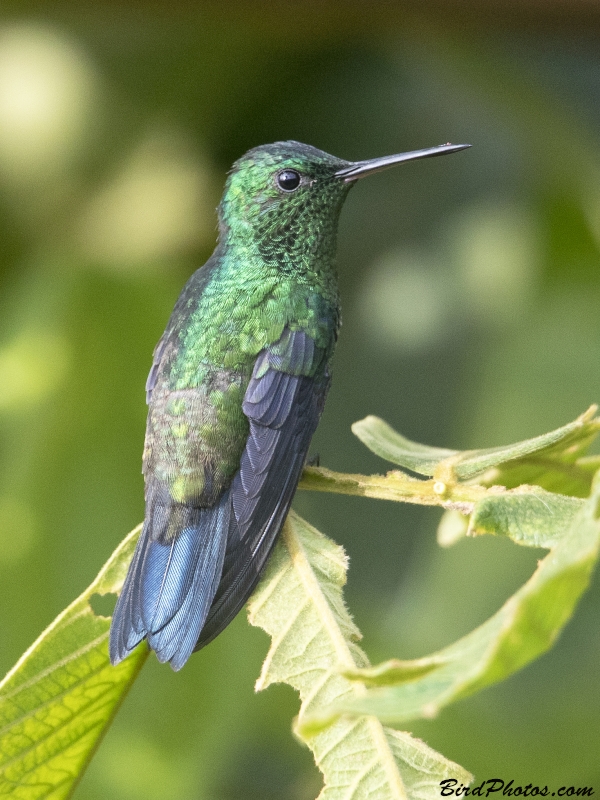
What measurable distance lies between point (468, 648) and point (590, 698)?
200cm

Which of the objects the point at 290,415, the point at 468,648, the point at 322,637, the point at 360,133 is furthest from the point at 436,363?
the point at 468,648

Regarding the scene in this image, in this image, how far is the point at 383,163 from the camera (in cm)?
252

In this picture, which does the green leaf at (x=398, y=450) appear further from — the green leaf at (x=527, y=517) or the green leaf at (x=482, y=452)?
the green leaf at (x=527, y=517)

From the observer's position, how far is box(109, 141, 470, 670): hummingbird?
1957 millimetres

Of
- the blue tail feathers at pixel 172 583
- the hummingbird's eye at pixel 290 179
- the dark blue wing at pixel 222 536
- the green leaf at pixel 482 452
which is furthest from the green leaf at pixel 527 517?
the hummingbird's eye at pixel 290 179

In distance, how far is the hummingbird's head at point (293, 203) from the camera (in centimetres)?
263

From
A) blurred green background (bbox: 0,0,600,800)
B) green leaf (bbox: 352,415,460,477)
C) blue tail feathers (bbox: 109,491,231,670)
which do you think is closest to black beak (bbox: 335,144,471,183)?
blurred green background (bbox: 0,0,600,800)

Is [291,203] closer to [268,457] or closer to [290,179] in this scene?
[290,179]

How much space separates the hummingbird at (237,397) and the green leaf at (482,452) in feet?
0.81

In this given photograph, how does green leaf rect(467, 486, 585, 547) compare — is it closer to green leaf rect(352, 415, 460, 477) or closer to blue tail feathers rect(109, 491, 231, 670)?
green leaf rect(352, 415, 460, 477)

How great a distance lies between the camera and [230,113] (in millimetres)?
3748

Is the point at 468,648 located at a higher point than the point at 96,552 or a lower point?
higher

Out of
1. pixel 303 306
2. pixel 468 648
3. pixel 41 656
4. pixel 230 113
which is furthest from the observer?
pixel 230 113

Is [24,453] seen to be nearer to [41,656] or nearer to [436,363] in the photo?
[41,656]
